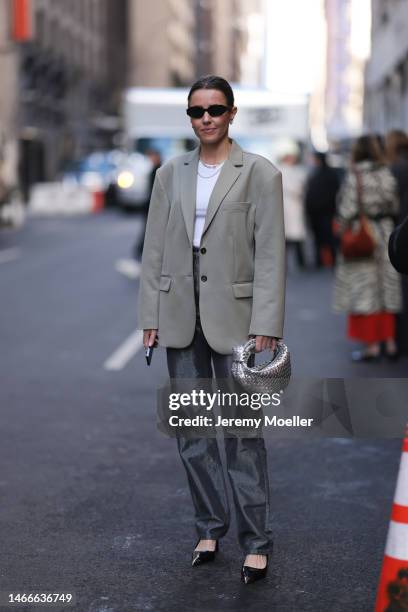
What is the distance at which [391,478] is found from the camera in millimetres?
6352

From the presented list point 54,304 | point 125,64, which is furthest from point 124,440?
point 125,64

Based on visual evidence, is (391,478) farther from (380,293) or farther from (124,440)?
(380,293)

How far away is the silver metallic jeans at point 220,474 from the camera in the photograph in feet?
15.2

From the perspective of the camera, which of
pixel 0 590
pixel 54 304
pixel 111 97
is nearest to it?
pixel 0 590

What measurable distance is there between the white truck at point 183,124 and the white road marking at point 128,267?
→ 4.66 m

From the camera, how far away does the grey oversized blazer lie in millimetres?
4547

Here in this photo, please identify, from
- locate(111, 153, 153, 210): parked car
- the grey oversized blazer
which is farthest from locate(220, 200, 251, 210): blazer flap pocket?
locate(111, 153, 153, 210): parked car

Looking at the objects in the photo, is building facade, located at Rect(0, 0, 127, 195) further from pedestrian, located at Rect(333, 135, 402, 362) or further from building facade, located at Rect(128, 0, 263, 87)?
pedestrian, located at Rect(333, 135, 402, 362)

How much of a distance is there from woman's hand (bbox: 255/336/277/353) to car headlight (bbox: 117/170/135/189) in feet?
104

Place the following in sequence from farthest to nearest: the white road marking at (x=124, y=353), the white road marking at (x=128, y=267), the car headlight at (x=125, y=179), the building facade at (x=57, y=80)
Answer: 1. the building facade at (x=57, y=80)
2. the car headlight at (x=125, y=179)
3. the white road marking at (x=128, y=267)
4. the white road marking at (x=124, y=353)

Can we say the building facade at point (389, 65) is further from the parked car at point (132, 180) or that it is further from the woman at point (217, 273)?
the woman at point (217, 273)

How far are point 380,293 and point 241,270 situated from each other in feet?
17.7

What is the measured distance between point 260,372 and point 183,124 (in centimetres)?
2714

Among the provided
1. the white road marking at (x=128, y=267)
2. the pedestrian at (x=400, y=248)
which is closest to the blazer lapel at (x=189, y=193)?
the pedestrian at (x=400, y=248)
